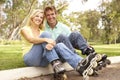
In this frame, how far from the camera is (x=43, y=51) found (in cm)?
274

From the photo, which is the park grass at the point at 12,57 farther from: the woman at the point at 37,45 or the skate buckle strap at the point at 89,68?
the skate buckle strap at the point at 89,68

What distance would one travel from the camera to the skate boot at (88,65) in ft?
8.62

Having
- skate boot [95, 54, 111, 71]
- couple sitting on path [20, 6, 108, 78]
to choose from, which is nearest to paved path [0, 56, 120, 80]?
couple sitting on path [20, 6, 108, 78]

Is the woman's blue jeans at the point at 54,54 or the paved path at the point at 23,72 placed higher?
the woman's blue jeans at the point at 54,54

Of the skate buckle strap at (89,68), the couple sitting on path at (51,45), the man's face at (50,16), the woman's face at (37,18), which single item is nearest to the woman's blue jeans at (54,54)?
the couple sitting on path at (51,45)

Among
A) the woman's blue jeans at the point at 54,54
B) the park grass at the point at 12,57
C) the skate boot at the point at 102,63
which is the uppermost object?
the woman's blue jeans at the point at 54,54

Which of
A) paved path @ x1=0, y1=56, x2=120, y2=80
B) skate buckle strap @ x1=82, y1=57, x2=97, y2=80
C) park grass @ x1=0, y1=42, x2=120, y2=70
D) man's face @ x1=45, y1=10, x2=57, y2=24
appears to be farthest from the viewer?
park grass @ x1=0, y1=42, x2=120, y2=70

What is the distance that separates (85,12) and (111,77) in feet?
104

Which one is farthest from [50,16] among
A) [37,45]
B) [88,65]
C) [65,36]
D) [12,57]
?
[12,57]

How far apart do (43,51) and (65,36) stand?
36 centimetres

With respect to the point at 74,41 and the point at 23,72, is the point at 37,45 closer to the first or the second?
the point at 23,72

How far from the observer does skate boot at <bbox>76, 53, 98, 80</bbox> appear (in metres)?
2.63

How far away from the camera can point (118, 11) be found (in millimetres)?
9211

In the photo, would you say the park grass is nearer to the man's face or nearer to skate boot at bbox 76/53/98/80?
the man's face
